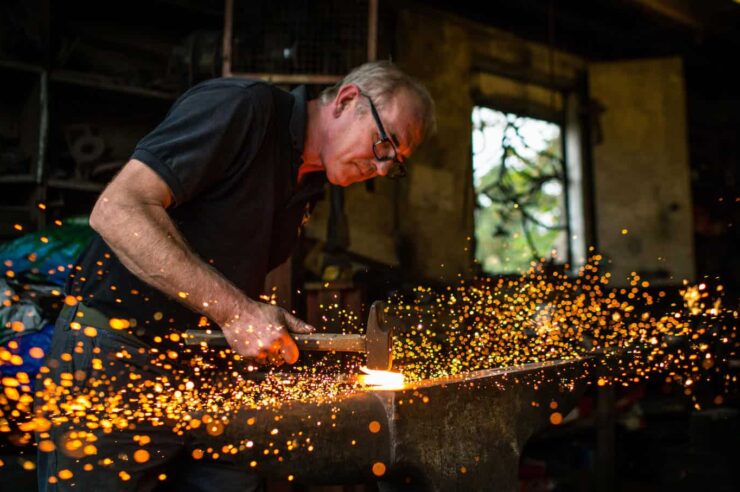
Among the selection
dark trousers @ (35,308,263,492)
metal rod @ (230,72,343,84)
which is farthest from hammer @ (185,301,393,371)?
metal rod @ (230,72,343,84)

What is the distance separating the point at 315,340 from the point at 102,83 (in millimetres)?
2653

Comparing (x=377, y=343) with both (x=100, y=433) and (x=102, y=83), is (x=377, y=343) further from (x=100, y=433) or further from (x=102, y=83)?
(x=102, y=83)

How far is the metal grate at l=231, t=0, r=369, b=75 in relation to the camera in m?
3.78

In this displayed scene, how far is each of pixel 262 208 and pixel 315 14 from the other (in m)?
2.24

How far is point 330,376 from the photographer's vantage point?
232 cm

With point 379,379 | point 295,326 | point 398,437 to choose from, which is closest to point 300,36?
point 295,326

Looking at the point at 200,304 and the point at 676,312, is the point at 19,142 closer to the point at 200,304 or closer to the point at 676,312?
the point at 200,304

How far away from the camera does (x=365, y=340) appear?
6.24 ft

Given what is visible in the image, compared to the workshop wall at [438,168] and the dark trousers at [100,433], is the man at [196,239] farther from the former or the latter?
the workshop wall at [438,168]

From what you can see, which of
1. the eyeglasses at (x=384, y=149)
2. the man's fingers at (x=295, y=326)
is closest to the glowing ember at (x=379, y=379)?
the man's fingers at (x=295, y=326)

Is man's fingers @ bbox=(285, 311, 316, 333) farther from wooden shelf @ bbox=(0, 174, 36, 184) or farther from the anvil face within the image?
wooden shelf @ bbox=(0, 174, 36, 184)

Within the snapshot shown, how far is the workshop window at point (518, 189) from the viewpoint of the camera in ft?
16.9

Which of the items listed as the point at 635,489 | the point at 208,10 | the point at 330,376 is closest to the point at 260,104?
the point at 330,376

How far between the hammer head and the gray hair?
0.85 metres
